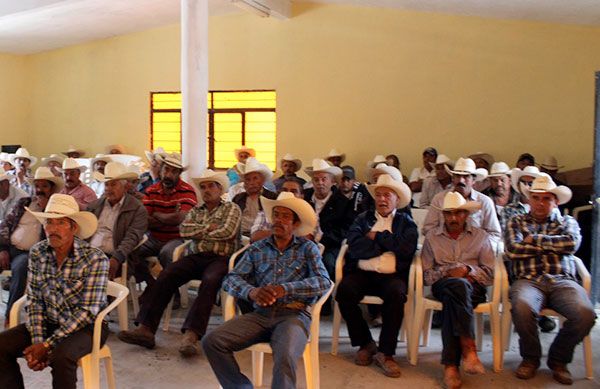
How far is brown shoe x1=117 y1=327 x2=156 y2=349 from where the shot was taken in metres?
4.25

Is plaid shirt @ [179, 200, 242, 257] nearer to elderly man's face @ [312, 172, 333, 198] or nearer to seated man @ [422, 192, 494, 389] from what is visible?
elderly man's face @ [312, 172, 333, 198]

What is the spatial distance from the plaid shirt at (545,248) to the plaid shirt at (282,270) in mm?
1369

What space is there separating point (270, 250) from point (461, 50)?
216 inches

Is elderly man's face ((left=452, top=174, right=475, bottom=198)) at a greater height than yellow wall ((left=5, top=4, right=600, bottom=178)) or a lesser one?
lesser

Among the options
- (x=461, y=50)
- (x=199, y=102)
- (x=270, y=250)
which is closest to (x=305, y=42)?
(x=461, y=50)

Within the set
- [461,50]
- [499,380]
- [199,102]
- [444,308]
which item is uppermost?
[461,50]

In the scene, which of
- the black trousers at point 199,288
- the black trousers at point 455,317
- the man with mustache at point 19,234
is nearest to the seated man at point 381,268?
the black trousers at point 455,317

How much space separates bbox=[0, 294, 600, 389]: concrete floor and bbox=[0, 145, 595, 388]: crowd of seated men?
0.09 meters

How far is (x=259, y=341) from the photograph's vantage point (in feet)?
11.0

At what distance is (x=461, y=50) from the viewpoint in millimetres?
8180

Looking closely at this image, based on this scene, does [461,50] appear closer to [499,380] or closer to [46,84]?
[499,380]

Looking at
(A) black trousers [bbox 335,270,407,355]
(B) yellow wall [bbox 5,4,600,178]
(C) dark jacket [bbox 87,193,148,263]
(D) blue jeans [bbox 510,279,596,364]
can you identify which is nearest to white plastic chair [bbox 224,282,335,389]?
(A) black trousers [bbox 335,270,407,355]

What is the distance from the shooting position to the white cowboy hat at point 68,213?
10.4ft

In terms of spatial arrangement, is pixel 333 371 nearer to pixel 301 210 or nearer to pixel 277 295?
pixel 277 295
